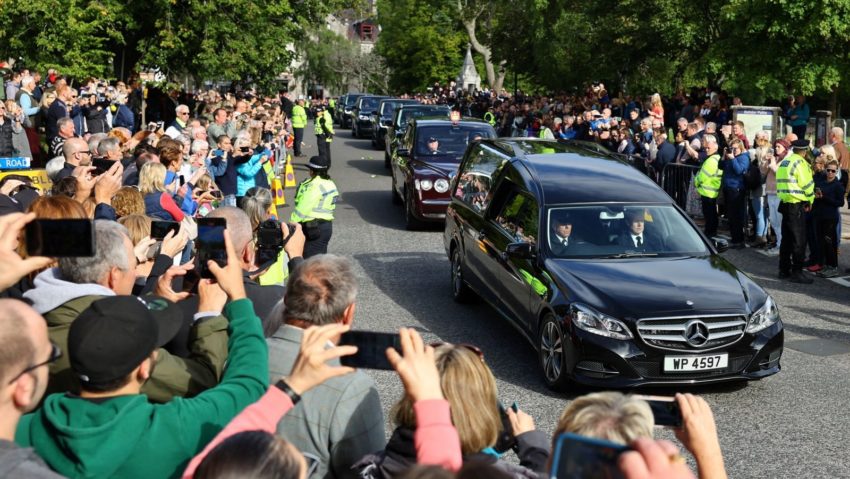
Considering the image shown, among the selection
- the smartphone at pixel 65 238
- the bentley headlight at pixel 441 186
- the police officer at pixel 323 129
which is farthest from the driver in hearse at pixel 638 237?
the police officer at pixel 323 129

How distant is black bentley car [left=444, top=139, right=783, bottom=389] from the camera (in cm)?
786

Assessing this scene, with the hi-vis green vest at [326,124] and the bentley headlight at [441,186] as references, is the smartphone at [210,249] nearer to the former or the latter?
the bentley headlight at [441,186]

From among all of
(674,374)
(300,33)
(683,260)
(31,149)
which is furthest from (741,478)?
(300,33)

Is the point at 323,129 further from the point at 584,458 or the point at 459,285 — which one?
the point at 584,458

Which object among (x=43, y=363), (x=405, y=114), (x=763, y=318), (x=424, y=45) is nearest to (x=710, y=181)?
(x=763, y=318)

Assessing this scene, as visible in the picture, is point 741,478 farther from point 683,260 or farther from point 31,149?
point 31,149

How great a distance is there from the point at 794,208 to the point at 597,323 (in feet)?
20.9

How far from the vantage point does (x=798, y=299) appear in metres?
12.1

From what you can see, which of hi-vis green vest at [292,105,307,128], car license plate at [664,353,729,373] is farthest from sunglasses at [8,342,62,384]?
hi-vis green vest at [292,105,307,128]

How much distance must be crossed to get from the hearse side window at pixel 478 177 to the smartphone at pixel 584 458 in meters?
8.57

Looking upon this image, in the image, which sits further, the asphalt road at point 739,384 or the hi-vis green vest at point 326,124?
the hi-vis green vest at point 326,124

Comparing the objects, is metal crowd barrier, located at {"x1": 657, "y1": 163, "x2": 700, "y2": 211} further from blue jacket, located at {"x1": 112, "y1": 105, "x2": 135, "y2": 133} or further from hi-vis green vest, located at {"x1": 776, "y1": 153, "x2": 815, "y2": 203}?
blue jacket, located at {"x1": 112, "y1": 105, "x2": 135, "y2": 133}

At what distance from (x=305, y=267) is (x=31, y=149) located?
15027 millimetres

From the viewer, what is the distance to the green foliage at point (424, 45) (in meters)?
66.1
